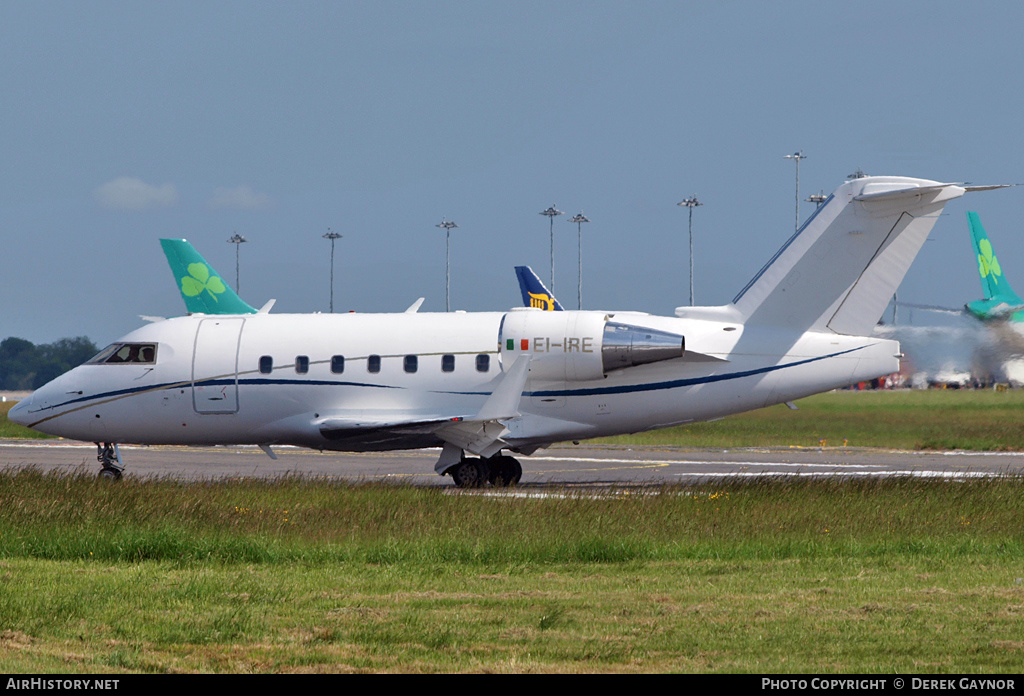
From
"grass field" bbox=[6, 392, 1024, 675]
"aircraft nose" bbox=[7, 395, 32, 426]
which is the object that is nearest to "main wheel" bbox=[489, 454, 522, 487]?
"grass field" bbox=[6, 392, 1024, 675]

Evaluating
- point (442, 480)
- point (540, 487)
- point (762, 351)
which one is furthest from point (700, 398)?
point (442, 480)

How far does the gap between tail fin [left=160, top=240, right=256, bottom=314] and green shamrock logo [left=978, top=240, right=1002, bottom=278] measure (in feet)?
93.3

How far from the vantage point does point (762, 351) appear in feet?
78.7

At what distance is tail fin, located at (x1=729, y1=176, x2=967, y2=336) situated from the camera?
23469mm

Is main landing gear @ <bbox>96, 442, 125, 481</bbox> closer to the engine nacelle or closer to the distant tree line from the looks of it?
the engine nacelle

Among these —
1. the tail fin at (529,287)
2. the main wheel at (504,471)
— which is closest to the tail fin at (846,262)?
the main wheel at (504,471)

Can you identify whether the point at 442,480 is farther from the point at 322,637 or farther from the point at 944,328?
the point at 322,637

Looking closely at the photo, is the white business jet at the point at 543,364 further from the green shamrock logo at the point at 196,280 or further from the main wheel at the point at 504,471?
the green shamrock logo at the point at 196,280

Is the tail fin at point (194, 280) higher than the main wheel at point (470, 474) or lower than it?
higher

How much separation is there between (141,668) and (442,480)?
19122mm

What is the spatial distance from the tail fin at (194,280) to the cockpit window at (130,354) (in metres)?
17.4

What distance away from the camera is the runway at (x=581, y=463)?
27.8 m

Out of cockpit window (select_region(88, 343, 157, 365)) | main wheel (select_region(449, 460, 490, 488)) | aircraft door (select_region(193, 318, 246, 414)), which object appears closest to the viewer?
main wheel (select_region(449, 460, 490, 488))

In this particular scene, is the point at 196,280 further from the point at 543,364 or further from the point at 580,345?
the point at 580,345
